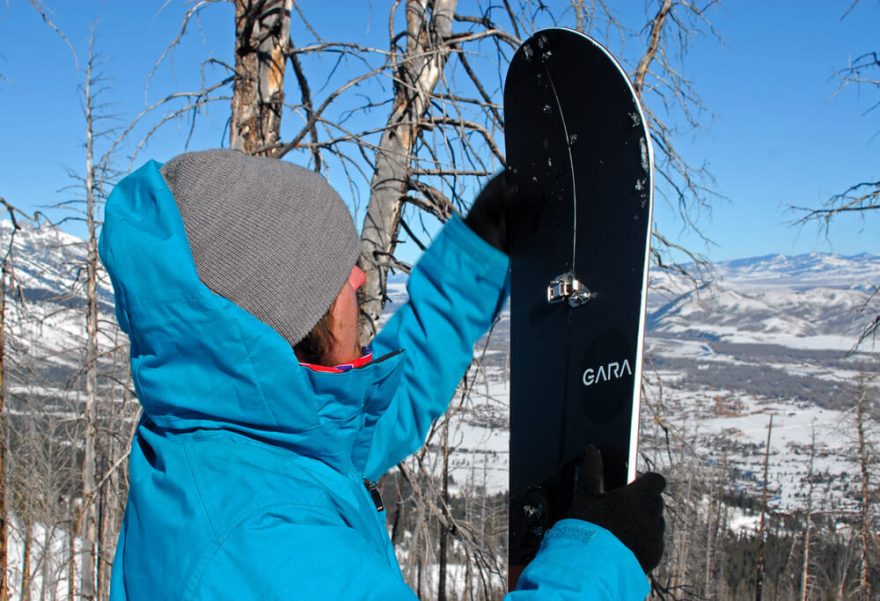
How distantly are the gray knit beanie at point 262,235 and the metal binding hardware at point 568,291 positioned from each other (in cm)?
81

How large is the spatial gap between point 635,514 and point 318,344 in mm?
623

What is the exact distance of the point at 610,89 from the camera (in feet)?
5.60

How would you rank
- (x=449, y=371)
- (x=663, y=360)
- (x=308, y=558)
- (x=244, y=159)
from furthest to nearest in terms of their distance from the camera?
(x=663, y=360)
(x=449, y=371)
(x=244, y=159)
(x=308, y=558)

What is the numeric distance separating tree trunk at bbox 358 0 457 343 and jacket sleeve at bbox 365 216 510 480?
0.95 metres

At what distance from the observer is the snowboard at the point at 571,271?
1524mm

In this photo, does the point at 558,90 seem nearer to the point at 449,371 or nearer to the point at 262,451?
the point at 449,371

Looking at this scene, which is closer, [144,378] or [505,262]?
[144,378]

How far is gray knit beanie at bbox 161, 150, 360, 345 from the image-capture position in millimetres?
931

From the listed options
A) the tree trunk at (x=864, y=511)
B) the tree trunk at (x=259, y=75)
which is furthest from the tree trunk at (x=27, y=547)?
the tree trunk at (x=864, y=511)

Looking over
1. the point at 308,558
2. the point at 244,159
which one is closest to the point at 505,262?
the point at 244,159

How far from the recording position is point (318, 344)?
41.4 inches

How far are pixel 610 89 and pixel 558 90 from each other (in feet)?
0.73

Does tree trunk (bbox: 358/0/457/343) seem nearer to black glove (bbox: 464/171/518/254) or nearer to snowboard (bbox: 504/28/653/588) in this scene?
snowboard (bbox: 504/28/653/588)

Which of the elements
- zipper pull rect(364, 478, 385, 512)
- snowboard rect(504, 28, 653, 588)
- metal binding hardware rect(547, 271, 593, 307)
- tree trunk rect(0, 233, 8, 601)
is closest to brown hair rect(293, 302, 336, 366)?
zipper pull rect(364, 478, 385, 512)
